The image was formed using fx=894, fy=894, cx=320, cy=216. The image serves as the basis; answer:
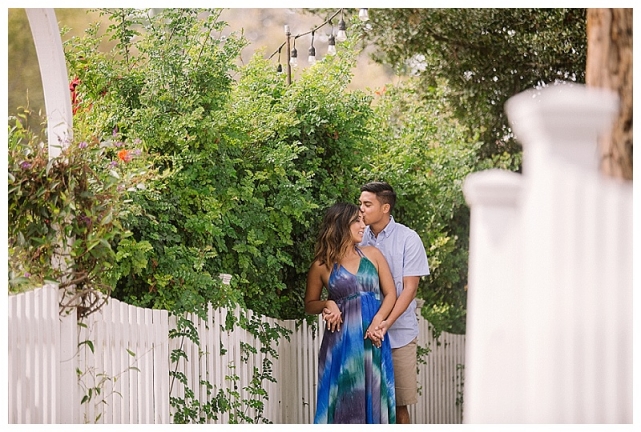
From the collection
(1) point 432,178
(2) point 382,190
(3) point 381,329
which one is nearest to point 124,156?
(3) point 381,329

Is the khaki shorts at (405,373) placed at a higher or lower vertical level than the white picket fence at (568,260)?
lower

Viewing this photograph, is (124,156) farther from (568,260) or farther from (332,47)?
(568,260)

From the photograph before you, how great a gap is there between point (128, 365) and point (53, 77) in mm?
1351

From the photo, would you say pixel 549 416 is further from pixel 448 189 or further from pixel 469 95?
pixel 469 95

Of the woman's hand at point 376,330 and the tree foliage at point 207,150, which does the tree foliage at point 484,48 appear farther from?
the woman's hand at point 376,330

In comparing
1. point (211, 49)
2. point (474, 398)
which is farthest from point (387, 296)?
point (474, 398)

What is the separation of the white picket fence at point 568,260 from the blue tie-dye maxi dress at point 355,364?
10.00 ft

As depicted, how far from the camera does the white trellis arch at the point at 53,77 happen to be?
12.1 feet

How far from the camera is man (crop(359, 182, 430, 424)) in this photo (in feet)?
17.5

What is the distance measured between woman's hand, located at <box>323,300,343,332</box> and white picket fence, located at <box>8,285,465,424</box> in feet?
1.52

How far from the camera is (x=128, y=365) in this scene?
163 inches

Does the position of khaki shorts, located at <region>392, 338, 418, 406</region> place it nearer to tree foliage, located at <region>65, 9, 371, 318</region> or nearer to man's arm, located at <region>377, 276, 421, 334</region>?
man's arm, located at <region>377, 276, 421, 334</region>

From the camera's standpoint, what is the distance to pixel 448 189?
703 cm

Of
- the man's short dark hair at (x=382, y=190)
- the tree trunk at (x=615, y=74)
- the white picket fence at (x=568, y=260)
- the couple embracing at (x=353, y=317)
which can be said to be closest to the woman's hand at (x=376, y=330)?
the couple embracing at (x=353, y=317)
